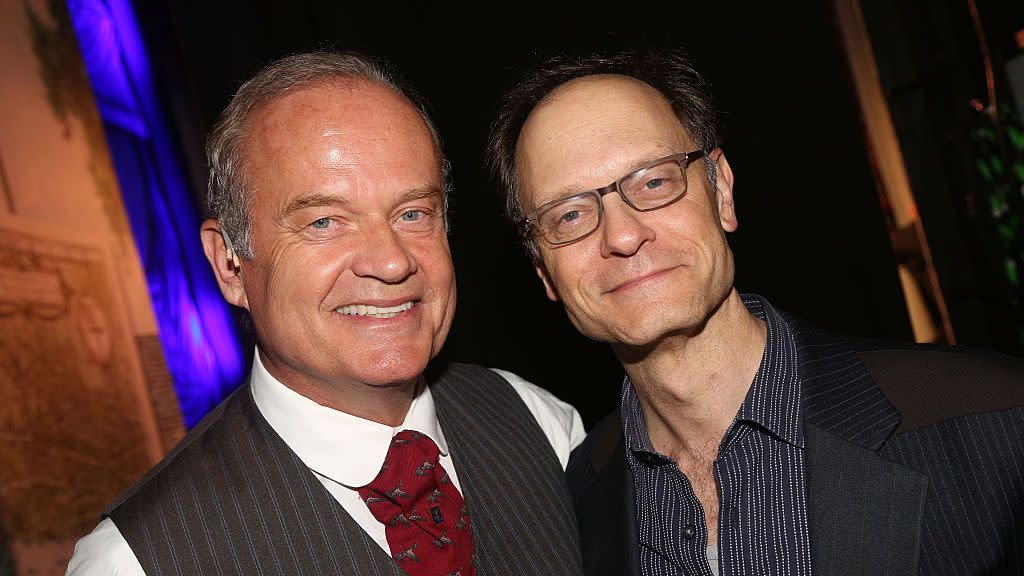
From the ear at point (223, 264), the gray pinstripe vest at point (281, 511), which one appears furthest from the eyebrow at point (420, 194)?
the gray pinstripe vest at point (281, 511)

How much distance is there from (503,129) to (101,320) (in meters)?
1.30

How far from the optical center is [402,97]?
1794 millimetres

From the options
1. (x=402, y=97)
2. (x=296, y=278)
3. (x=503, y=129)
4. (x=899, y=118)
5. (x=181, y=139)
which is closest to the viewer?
(x=296, y=278)

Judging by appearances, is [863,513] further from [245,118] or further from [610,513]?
[245,118]

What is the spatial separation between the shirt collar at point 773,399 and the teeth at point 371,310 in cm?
65

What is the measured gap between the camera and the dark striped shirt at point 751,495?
1.51 meters

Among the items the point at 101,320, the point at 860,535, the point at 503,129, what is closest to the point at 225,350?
the point at 101,320

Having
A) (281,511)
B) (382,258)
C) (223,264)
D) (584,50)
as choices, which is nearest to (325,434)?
(281,511)

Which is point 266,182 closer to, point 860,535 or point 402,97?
point 402,97

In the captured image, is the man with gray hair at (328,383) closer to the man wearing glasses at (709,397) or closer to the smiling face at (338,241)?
the smiling face at (338,241)

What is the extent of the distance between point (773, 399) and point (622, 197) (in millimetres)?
549

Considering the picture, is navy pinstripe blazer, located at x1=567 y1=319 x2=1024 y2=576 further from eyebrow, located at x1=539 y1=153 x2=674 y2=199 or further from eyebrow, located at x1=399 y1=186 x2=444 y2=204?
eyebrow, located at x1=399 y1=186 x2=444 y2=204

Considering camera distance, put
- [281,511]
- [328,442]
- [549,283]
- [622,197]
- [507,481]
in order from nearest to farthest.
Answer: [281,511]
[328,442]
[622,197]
[507,481]
[549,283]

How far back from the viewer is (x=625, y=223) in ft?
5.56
